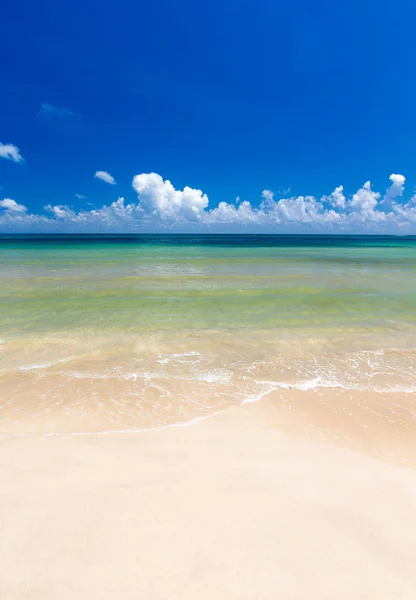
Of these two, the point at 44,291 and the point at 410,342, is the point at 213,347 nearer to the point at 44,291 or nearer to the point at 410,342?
the point at 410,342

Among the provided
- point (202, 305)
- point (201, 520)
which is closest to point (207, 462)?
point (201, 520)

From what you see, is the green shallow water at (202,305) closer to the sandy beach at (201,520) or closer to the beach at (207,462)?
the beach at (207,462)

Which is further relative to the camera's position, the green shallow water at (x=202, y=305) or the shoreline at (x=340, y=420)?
the green shallow water at (x=202, y=305)

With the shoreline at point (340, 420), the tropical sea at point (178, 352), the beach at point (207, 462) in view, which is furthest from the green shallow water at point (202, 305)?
the shoreline at point (340, 420)

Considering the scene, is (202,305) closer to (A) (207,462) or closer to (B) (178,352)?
(B) (178,352)

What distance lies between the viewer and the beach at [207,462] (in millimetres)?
2738

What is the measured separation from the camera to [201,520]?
129 inches

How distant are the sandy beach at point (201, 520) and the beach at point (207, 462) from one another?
15mm

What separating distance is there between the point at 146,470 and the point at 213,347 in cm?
546

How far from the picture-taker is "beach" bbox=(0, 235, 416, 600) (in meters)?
2.74

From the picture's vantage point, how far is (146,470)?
162 inches

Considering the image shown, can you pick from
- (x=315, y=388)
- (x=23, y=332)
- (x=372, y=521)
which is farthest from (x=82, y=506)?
(x=23, y=332)

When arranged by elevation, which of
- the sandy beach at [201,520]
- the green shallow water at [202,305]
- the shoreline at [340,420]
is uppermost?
the sandy beach at [201,520]

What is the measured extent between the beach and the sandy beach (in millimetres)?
15
